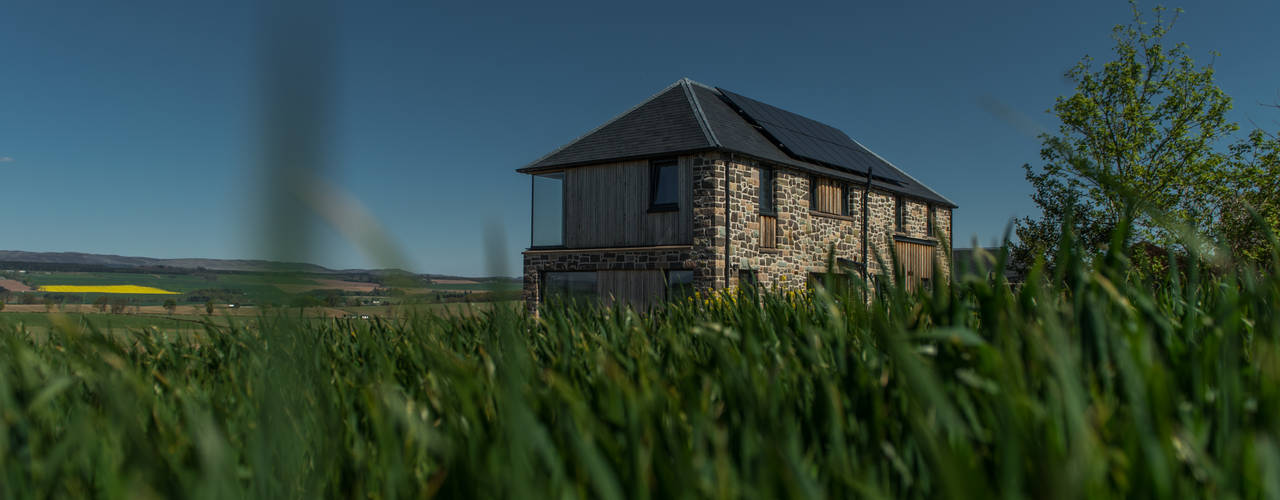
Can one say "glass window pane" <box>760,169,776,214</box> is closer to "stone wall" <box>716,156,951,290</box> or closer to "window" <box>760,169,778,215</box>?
→ "window" <box>760,169,778,215</box>

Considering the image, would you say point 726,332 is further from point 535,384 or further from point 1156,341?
point 1156,341

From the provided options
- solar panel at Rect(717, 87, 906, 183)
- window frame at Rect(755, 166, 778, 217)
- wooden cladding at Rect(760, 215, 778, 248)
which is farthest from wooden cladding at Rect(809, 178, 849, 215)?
wooden cladding at Rect(760, 215, 778, 248)

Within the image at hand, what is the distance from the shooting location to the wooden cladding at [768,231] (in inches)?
885

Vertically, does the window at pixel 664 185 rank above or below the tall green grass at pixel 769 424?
above

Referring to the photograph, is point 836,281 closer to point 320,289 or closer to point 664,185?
point 320,289

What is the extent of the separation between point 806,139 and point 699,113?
17.7 feet

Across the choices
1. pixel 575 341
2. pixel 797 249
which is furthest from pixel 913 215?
pixel 575 341

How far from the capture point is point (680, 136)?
21938mm

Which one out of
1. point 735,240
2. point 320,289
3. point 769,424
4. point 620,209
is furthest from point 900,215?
point 320,289

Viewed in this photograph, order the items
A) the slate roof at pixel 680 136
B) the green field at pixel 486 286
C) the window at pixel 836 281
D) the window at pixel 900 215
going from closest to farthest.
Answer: the green field at pixel 486 286 → the window at pixel 836 281 → the slate roof at pixel 680 136 → the window at pixel 900 215

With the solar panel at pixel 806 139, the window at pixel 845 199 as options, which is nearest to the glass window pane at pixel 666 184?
the solar panel at pixel 806 139

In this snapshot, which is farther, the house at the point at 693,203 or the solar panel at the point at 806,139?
the solar panel at the point at 806,139

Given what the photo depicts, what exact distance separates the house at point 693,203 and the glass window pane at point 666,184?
0.04m

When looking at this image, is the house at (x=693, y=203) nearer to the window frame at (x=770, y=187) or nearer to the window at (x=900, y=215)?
the window frame at (x=770, y=187)
